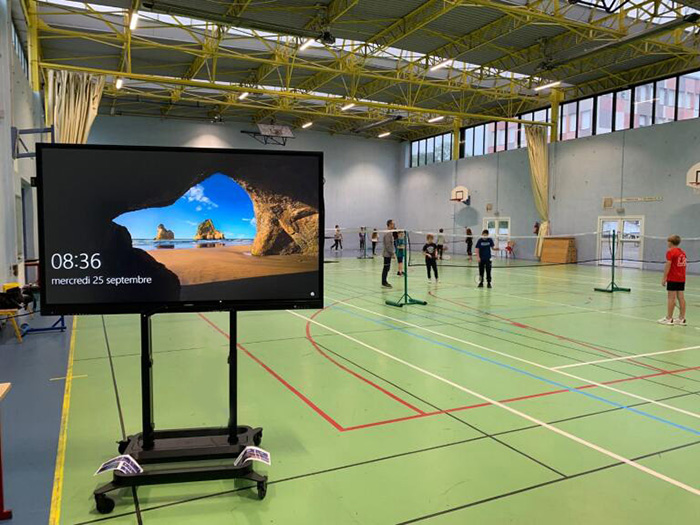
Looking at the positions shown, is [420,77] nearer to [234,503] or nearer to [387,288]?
[387,288]

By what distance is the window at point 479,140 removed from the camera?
103 ft

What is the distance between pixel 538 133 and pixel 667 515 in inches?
979

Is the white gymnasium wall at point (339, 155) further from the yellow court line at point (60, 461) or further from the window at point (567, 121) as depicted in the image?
the yellow court line at point (60, 461)

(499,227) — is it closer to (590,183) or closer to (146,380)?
(590,183)

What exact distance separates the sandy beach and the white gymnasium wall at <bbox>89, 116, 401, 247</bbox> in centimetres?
2946

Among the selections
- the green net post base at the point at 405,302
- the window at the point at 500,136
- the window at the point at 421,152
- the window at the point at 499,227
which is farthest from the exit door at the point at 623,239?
the window at the point at 421,152

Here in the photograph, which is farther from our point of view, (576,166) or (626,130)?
(576,166)

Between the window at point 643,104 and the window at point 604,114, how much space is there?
1.16 meters

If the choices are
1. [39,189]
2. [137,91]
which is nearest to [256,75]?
[137,91]

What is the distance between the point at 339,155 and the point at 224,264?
33.8 m

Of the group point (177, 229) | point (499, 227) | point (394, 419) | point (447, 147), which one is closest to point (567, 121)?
point (499, 227)

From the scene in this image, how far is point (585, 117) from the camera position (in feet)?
81.3

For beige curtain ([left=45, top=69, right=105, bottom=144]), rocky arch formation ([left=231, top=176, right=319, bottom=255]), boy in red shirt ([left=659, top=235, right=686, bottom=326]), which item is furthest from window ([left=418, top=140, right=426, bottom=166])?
rocky arch formation ([left=231, top=176, right=319, bottom=255])

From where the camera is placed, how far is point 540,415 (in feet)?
16.8
